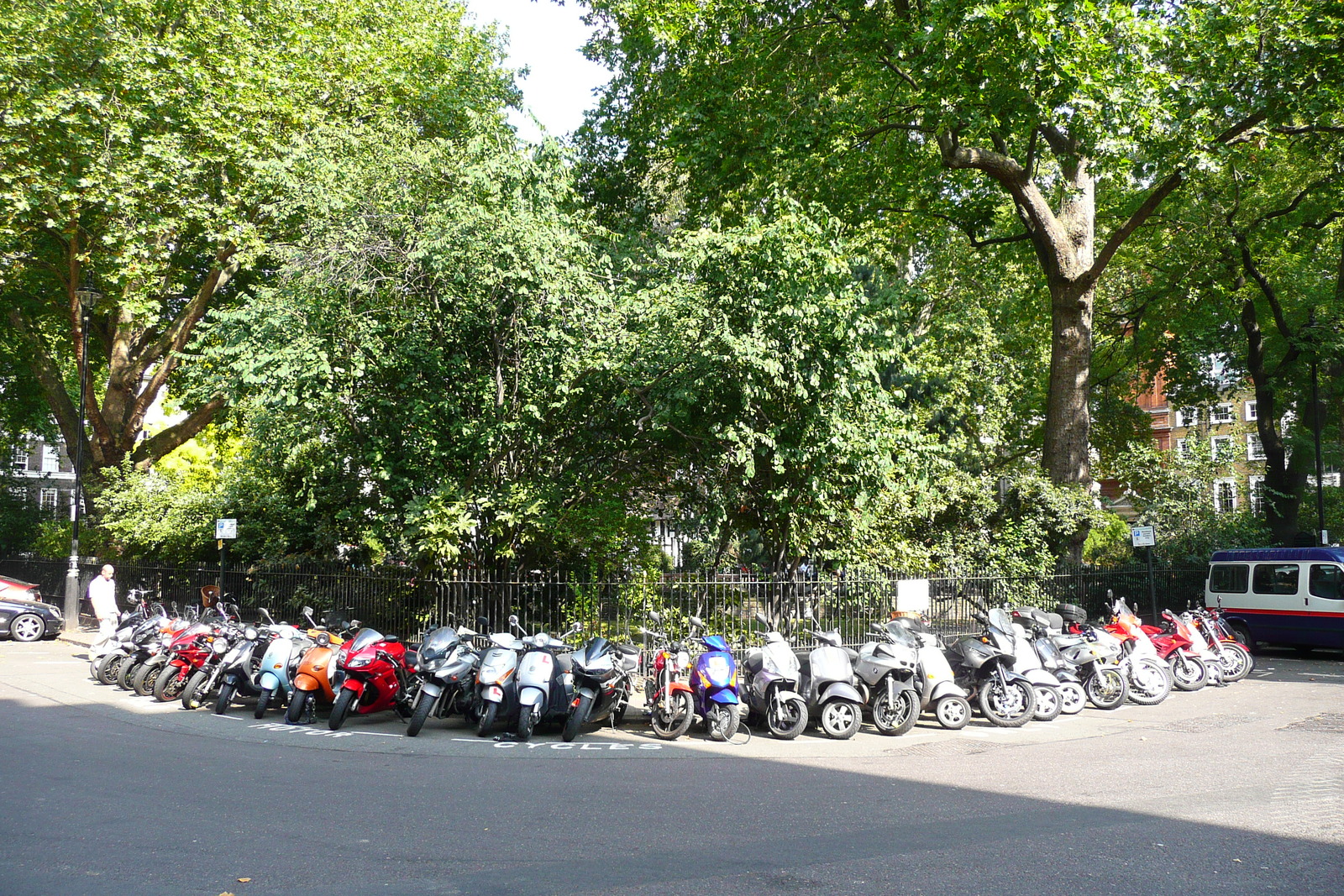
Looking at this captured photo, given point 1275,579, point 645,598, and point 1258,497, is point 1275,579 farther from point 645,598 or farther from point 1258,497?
point 645,598

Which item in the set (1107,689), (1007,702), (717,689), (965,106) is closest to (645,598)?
(717,689)

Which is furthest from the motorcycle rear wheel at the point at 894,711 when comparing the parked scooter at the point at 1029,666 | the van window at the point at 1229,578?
the van window at the point at 1229,578

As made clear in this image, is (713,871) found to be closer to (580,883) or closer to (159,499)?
(580,883)

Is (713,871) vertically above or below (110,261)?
below

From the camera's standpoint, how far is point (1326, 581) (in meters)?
16.4

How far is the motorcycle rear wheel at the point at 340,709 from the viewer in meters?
10.2

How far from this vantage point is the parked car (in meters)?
19.2

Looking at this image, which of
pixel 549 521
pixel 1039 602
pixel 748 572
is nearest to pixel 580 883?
pixel 549 521

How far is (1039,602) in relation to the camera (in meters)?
16.5

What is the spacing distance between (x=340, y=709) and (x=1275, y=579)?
16.6m

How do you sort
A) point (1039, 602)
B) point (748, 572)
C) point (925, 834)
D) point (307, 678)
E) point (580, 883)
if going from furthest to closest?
point (1039, 602)
point (748, 572)
point (307, 678)
point (925, 834)
point (580, 883)

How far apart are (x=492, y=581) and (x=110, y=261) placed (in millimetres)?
12575

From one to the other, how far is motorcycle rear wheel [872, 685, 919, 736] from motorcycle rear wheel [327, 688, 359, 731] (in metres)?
5.98

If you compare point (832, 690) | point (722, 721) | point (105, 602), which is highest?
point (105, 602)
